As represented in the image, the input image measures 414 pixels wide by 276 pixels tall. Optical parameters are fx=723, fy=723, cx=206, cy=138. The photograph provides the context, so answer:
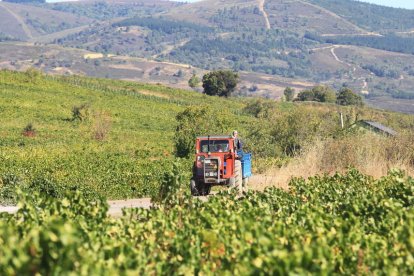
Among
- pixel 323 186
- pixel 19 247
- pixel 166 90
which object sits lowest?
pixel 166 90

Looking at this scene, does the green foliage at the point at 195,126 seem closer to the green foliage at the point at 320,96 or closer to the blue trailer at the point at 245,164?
the blue trailer at the point at 245,164

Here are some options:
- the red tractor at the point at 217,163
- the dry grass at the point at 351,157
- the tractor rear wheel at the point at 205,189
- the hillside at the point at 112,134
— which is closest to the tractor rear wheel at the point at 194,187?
the red tractor at the point at 217,163

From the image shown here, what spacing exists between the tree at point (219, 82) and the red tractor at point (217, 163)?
99176 millimetres

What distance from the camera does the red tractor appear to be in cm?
2534

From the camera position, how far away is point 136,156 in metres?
45.2

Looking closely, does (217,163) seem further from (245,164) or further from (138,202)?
(138,202)

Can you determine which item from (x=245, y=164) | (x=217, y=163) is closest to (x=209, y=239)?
(x=217, y=163)

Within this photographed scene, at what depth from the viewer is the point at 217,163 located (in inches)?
998

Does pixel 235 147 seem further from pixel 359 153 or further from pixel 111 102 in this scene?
pixel 111 102

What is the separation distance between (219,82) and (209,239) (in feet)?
384

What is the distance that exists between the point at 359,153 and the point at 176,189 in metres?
14.7

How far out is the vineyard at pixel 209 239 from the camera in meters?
7.17

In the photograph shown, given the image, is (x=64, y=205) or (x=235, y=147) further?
(x=235, y=147)

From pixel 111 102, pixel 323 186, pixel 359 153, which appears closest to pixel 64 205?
pixel 323 186
